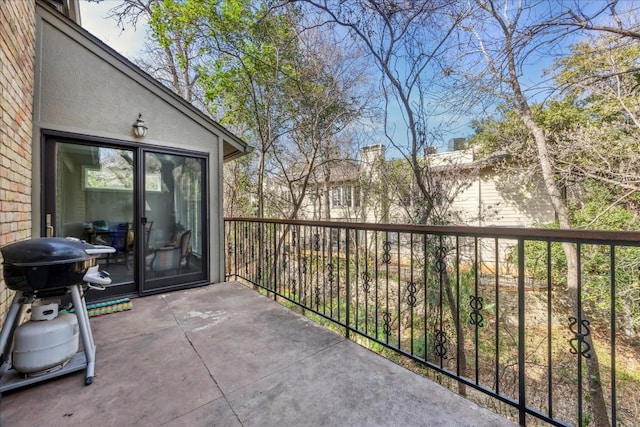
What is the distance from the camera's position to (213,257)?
4062mm

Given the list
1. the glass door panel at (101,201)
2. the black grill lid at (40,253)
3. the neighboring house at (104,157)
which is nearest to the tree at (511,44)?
the neighboring house at (104,157)

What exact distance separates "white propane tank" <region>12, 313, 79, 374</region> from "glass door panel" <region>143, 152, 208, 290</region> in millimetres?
1792

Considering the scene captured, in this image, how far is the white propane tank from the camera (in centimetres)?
164

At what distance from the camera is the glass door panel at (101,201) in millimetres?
3042

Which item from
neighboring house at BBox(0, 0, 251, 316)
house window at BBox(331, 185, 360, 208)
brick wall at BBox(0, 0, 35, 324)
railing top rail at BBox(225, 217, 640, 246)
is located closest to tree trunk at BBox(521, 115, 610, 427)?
railing top rail at BBox(225, 217, 640, 246)

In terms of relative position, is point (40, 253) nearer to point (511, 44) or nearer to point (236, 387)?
point (236, 387)

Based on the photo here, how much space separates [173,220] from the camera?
12.4 feet

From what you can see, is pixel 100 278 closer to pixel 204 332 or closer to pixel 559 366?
pixel 204 332

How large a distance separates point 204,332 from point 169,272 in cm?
167

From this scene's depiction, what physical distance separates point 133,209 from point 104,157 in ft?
2.27

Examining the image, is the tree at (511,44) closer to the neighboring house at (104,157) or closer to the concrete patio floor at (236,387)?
the concrete patio floor at (236,387)

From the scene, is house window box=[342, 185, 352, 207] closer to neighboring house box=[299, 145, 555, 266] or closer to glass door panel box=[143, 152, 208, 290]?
neighboring house box=[299, 145, 555, 266]

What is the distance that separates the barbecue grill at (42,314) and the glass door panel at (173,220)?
1.75 m

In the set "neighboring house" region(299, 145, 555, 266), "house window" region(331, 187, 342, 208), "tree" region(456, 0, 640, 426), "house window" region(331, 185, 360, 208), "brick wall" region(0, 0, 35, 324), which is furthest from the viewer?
"house window" region(331, 187, 342, 208)
